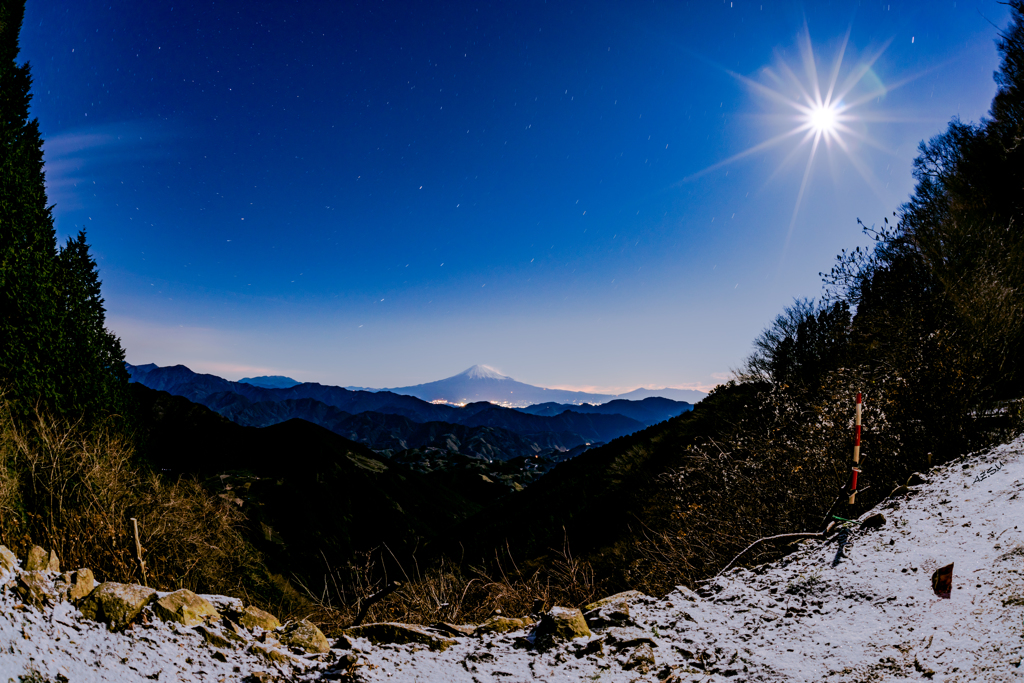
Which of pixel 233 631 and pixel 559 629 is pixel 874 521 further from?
pixel 233 631

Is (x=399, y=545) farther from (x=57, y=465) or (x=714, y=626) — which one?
(x=714, y=626)

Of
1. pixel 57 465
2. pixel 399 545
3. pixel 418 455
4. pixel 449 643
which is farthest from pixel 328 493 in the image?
pixel 449 643

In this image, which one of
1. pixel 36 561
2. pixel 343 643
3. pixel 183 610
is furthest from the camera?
pixel 36 561

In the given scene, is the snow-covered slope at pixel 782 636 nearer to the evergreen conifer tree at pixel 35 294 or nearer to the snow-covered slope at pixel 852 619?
the snow-covered slope at pixel 852 619

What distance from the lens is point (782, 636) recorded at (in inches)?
153

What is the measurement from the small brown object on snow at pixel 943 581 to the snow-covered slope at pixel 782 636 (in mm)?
58

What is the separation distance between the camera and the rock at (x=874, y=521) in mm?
5125

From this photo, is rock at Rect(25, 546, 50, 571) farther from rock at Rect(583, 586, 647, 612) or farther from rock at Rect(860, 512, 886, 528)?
rock at Rect(860, 512, 886, 528)

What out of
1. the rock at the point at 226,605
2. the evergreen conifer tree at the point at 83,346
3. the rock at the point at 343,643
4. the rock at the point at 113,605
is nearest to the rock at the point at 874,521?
the rock at the point at 343,643

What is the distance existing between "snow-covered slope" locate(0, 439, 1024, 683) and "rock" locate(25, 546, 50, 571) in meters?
0.83

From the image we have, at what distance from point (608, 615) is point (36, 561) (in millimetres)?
6202

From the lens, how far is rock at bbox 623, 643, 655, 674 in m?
3.71

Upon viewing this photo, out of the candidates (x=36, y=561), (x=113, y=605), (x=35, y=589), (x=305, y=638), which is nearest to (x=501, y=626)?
(x=305, y=638)

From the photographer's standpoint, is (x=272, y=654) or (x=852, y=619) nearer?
(x=852, y=619)
